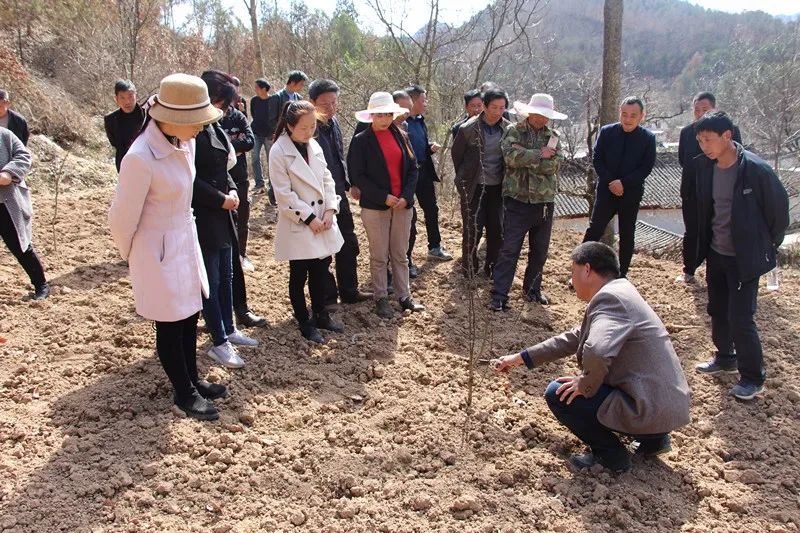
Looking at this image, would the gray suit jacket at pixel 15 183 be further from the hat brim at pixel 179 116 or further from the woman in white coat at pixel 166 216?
the hat brim at pixel 179 116

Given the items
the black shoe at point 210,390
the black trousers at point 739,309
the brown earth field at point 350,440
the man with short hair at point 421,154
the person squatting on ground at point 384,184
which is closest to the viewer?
the brown earth field at point 350,440

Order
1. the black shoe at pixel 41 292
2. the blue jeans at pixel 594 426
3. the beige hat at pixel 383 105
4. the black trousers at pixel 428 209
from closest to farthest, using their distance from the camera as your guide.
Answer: the blue jeans at pixel 594 426
the beige hat at pixel 383 105
the black shoe at pixel 41 292
the black trousers at pixel 428 209

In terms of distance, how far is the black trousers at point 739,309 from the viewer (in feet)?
11.9

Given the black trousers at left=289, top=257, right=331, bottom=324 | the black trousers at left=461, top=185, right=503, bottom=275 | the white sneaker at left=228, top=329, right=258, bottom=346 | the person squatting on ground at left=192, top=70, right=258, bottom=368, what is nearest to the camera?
the person squatting on ground at left=192, top=70, right=258, bottom=368

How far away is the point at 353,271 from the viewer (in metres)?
4.93

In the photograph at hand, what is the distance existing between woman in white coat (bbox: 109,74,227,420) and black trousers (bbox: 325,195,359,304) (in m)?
1.77

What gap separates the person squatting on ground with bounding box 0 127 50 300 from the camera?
4383mm

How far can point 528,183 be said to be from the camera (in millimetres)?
4766

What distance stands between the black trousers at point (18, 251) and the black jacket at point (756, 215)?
498 cm

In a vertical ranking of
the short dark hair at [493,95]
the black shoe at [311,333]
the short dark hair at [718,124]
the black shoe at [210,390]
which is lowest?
the black shoe at [210,390]

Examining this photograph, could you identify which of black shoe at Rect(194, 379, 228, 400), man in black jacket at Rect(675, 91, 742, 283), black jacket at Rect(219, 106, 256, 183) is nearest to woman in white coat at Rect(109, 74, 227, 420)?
black shoe at Rect(194, 379, 228, 400)

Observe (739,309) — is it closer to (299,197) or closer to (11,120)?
(299,197)

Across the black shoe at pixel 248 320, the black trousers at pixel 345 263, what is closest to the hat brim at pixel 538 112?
the black trousers at pixel 345 263

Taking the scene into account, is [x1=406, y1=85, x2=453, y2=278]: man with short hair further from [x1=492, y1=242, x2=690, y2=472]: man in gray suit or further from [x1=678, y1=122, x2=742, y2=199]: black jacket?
[x1=492, y1=242, x2=690, y2=472]: man in gray suit
